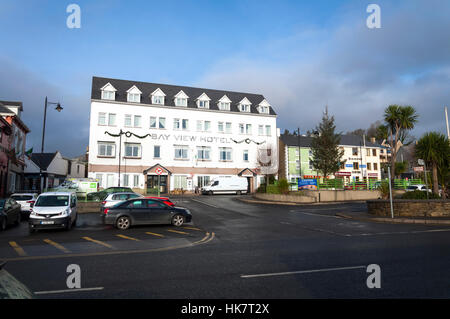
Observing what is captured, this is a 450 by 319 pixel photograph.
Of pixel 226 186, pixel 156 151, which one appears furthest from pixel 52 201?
pixel 156 151

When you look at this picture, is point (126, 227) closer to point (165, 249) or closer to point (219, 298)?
point (165, 249)

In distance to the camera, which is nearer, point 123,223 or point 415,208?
point 123,223

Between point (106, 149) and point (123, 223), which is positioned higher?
point (106, 149)

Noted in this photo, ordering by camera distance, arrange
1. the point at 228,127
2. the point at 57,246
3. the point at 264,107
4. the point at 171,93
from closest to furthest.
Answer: the point at 57,246 → the point at 228,127 → the point at 171,93 → the point at 264,107

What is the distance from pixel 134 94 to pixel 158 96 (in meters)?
3.63

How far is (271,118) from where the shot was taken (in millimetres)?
53531

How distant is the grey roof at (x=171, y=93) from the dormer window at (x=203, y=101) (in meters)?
0.82

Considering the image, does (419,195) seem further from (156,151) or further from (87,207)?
(156,151)

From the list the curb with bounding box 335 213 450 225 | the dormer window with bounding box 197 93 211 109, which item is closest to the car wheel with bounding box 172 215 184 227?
the curb with bounding box 335 213 450 225

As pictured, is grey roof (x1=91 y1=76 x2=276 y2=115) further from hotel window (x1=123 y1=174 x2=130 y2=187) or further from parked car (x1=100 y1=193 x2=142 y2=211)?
parked car (x1=100 y1=193 x2=142 y2=211)

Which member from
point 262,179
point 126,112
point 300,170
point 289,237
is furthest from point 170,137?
point 289,237

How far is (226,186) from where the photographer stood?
4347 centimetres

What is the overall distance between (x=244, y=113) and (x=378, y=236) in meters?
41.5

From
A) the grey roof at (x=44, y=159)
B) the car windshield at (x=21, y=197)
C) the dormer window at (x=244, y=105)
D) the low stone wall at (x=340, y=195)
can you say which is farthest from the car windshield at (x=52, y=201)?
the grey roof at (x=44, y=159)
